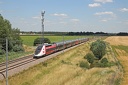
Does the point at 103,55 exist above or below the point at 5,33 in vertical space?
below

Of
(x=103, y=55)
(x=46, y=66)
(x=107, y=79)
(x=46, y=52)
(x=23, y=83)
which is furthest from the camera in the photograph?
(x=103, y=55)

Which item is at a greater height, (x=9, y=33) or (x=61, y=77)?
(x=9, y=33)

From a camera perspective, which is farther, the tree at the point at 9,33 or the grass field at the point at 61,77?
the tree at the point at 9,33

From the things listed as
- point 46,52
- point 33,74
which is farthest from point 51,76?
point 46,52

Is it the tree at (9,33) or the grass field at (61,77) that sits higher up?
the tree at (9,33)

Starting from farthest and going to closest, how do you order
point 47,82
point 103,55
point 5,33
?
point 5,33
point 103,55
point 47,82

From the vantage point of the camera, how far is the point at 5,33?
245 feet

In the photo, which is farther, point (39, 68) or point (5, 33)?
point (5, 33)

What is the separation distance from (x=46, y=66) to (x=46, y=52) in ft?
55.9

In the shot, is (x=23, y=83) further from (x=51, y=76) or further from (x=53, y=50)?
(x=53, y=50)

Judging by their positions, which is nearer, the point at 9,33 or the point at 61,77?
the point at 61,77

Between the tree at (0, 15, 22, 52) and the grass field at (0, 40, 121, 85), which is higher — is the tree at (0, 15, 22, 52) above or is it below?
above

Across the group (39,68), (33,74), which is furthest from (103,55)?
(33,74)

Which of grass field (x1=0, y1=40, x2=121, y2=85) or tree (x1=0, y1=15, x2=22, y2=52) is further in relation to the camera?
tree (x1=0, y1=15, x2=22, y2=52)
